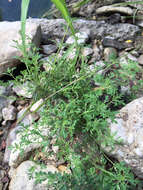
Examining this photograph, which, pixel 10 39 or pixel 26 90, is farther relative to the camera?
pixel 10 39

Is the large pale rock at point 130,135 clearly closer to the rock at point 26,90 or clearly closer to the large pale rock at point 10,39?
the rock at point 26,90

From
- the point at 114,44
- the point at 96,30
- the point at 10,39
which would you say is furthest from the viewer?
the point at 96,30

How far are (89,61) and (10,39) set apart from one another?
103 centimetres

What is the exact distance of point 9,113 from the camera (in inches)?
85.2

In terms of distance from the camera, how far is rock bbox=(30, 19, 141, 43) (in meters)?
2.79

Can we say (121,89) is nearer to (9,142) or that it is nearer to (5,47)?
(9,142)

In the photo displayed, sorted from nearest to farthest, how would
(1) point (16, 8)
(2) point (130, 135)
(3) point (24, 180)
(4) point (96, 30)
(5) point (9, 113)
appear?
(2) point (130, 135) → (3) point (24, 180) → (5) point (9, 113) → (4) point (96, 30) → (1) point (16, 8)

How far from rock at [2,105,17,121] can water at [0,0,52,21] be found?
2.57 m

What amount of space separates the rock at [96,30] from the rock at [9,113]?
1.19 m

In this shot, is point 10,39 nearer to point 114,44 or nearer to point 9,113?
point 9,113

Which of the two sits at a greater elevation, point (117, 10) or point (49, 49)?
point (117, 10)

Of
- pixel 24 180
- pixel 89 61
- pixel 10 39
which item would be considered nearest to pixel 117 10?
pixel 89 61

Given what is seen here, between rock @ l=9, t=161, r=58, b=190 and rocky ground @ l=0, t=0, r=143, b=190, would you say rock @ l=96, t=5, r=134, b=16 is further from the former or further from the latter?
rock @ l=9, t=161, r=58, b=190

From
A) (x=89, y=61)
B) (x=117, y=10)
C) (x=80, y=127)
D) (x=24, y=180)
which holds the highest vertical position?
(x=117, y=10)
